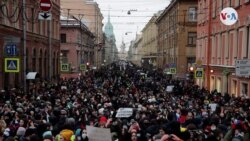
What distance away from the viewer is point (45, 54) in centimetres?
3959

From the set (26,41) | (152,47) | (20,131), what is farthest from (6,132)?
(152,47)

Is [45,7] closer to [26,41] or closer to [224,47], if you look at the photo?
[26,41]

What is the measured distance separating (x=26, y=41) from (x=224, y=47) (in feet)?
43.7

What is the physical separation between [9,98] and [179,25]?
3028cm

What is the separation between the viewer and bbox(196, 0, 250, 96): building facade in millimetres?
25500

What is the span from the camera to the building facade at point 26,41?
24484 mm

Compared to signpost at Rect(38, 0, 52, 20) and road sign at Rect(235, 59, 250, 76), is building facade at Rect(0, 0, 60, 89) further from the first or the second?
road sign at Rect(235, 59, 250, 76)

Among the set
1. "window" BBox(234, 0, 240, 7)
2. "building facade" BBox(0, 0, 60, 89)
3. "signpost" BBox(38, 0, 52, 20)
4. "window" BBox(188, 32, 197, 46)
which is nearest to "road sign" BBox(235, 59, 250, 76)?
"building facade" BBox(0, 0, 60, 89)

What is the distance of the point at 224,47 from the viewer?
1228 inches

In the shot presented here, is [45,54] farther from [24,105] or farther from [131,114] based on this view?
[131,114]

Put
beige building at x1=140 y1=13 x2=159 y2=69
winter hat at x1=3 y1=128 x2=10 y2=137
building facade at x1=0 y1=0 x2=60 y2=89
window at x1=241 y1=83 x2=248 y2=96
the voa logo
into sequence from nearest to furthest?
winter hat at x1=3 y1=128 x2=10 y2=137, the voa logo, building facade at x1=0 y1=0 x2=60 y2=89, window at x1=241 y1=83 x2=248 y2=96, beige building at x1=140 y1=13 x2=159 y2=69

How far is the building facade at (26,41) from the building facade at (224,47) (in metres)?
11.5

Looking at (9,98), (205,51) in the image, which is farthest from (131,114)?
(205,51)

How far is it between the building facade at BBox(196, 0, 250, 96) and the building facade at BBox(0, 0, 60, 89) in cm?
1149
